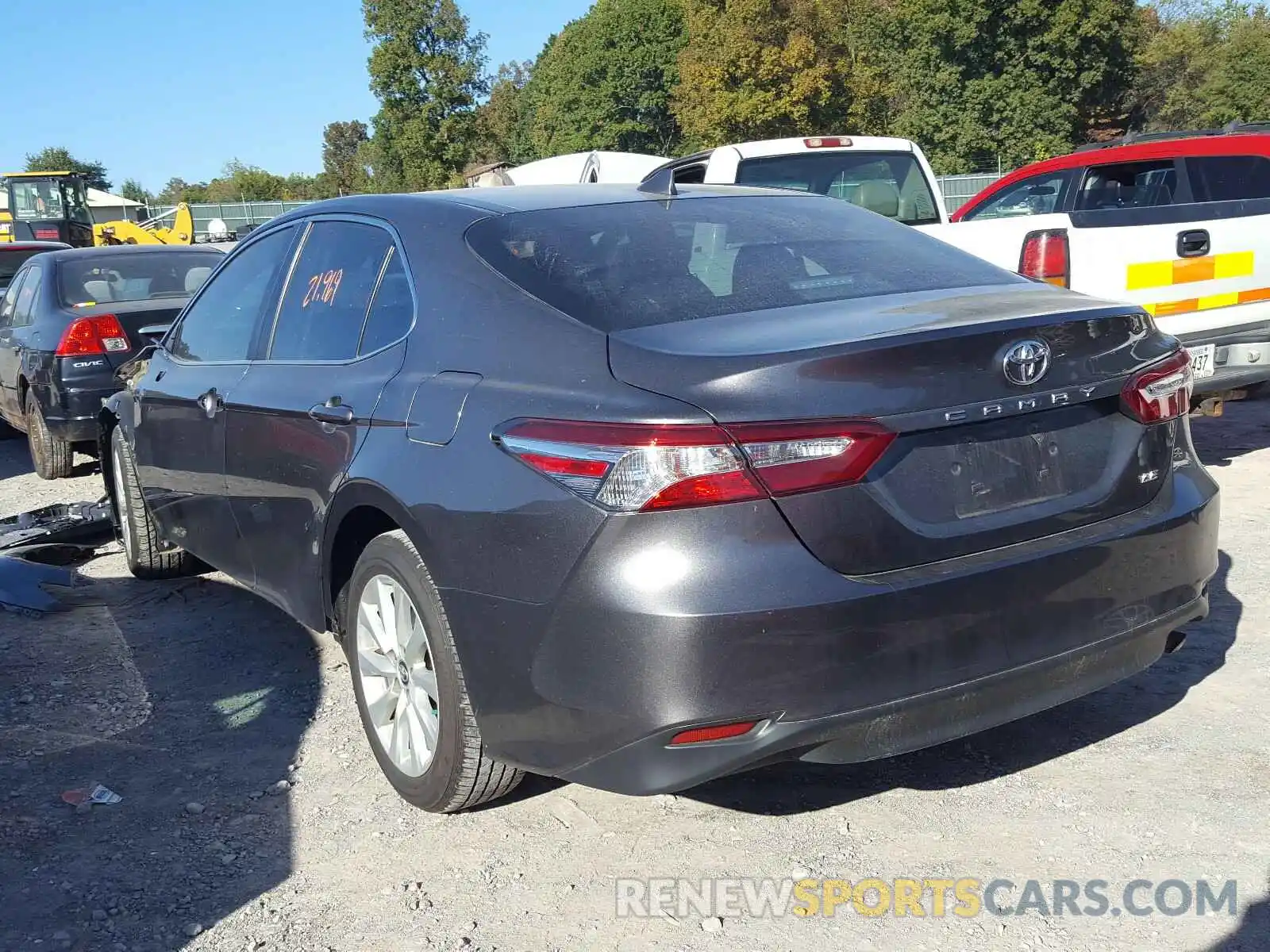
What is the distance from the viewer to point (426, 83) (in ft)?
214

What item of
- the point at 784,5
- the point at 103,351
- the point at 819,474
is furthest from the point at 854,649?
the point at 784,5

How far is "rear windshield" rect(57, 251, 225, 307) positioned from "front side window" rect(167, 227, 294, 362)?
4.32 metres

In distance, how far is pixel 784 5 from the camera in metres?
54.7

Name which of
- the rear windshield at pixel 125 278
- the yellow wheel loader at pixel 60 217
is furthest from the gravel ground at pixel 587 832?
the yellow wheel loader at pixel 60 217

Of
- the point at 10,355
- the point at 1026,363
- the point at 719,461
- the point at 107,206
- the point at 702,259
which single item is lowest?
the point at 10,355

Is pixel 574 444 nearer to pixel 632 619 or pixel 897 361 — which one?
pixel 632 619

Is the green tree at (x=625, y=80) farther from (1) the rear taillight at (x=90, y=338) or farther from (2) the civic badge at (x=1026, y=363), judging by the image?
(2) the civic badge at (x=1026, y=363)

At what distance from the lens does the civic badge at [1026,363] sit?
2846 mm

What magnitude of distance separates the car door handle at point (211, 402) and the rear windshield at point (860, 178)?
4.87 meters

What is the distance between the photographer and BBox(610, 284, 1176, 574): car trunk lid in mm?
2664

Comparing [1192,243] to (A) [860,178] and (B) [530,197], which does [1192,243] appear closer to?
(A) [860,178]

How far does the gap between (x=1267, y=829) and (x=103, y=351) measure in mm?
7934

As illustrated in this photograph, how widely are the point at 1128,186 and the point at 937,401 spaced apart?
7501 millimetres

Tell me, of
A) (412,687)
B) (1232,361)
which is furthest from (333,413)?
(1232,361)
